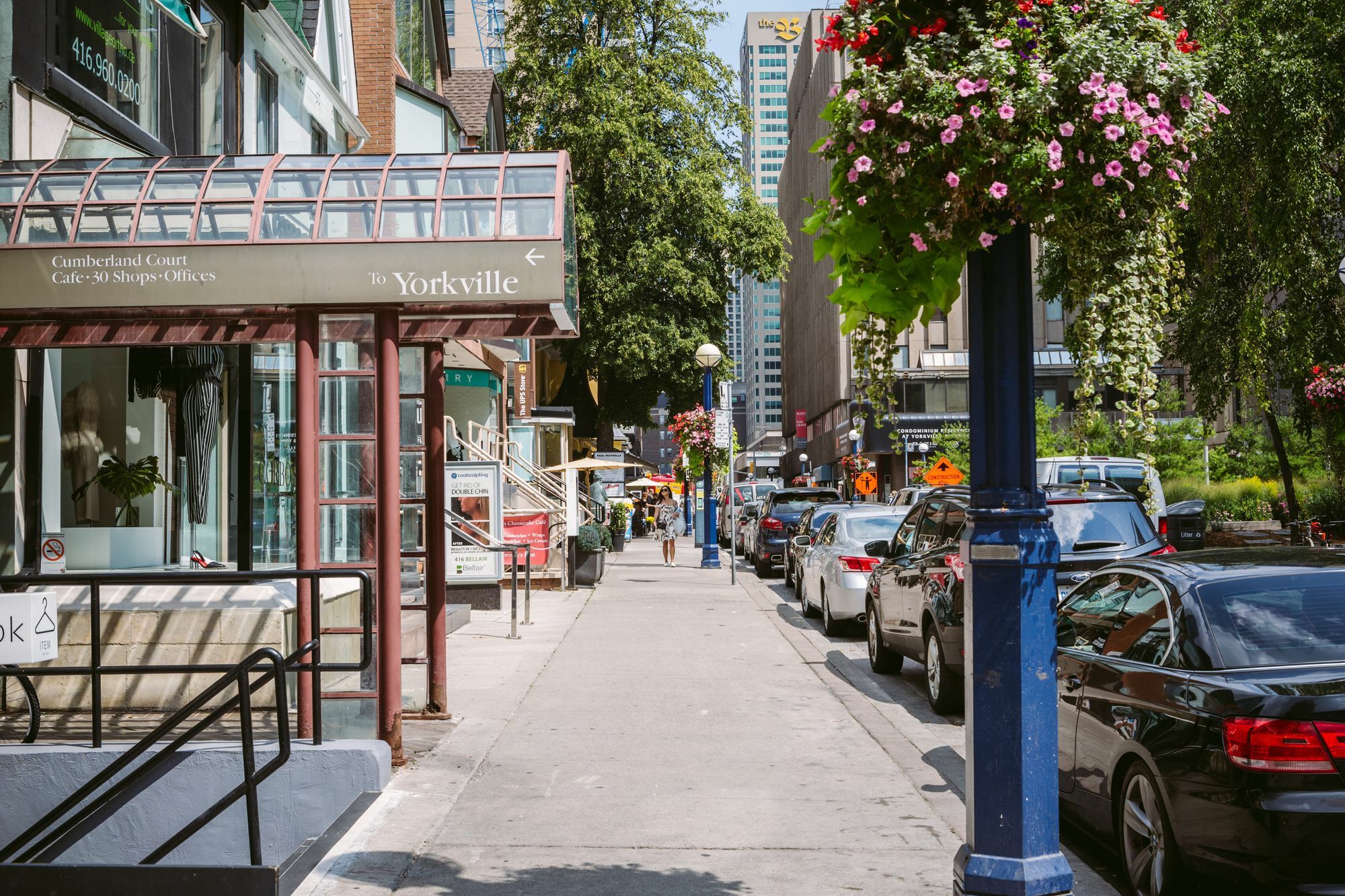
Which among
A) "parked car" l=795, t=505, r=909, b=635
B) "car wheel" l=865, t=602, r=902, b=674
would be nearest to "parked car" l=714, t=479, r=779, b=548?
"parked car" l=795, t=505, r=909, b=635

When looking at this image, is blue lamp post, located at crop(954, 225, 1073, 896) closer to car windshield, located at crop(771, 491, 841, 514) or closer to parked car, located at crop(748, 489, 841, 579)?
parked car, located at crop(748, 489, 841, 579)

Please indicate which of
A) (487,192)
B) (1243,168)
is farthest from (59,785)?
(1243,168)

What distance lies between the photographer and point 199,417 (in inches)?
511

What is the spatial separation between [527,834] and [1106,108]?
464 cm

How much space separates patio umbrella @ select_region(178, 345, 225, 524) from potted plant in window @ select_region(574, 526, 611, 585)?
33.9 feet

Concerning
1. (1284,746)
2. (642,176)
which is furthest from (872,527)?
(642,176)

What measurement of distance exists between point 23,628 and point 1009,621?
501 cm

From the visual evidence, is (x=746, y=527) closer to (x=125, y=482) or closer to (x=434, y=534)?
(x=125, y=482)

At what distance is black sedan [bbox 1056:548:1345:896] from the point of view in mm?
4465

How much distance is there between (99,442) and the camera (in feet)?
36.8

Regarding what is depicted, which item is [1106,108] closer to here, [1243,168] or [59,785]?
[59,785]

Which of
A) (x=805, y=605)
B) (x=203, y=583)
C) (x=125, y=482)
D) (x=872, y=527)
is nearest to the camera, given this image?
(x=203, y=583)

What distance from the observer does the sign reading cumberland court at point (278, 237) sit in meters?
7.32

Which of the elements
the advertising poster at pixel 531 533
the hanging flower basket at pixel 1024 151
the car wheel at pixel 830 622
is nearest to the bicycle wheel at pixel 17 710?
the hanging flower basket at pixel 1024 151
